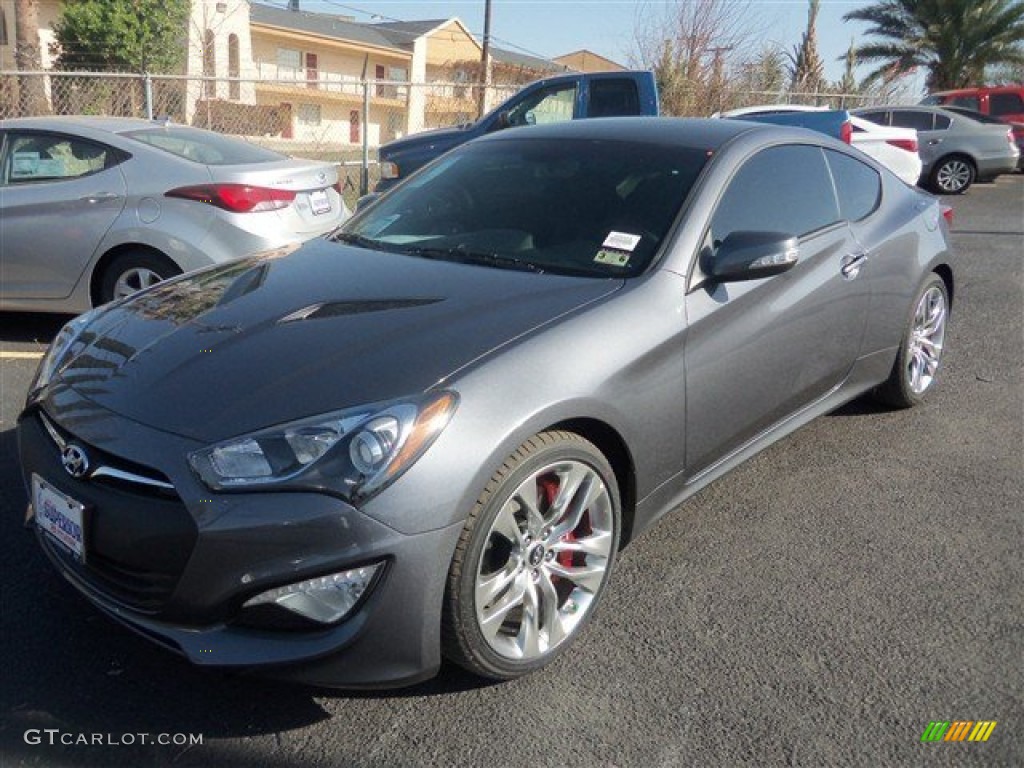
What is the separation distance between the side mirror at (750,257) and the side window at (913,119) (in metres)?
15.9

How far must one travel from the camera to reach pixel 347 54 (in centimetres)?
4144

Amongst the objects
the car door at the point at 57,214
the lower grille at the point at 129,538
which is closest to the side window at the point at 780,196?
the lower grille at the point at 129,538

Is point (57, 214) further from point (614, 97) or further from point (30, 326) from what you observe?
point (614, 97)

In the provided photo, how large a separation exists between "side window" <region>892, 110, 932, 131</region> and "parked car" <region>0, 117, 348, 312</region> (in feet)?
47.7

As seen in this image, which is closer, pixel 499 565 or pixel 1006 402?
pixel 499 565

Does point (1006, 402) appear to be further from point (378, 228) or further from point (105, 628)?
point (105, 628)

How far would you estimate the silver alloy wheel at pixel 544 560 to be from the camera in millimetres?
2529

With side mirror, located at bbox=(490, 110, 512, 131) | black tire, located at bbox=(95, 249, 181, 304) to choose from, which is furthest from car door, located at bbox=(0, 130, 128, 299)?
side mirror, located at bbox=(490, 110, 512, 131)

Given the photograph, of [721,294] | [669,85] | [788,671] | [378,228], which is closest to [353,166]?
[669,85]

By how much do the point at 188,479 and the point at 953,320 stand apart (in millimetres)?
6282

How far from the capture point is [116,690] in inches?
101

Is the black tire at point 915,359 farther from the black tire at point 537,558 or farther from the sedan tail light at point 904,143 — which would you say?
the sedan tail light at point 904,143

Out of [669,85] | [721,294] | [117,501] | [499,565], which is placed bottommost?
[499,565]

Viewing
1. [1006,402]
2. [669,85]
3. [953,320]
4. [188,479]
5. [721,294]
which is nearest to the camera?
[188,479]
